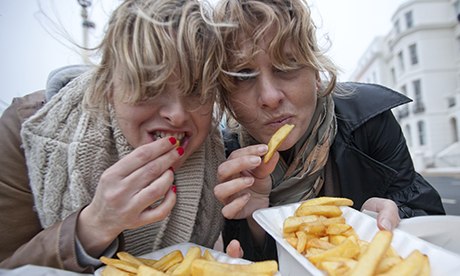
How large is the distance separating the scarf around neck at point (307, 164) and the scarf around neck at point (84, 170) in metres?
0.37

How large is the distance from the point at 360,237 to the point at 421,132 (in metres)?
26.6

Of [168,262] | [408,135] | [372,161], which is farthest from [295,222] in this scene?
[408,135]

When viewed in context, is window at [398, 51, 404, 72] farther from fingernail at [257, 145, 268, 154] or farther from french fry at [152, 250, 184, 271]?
french fry at [152, 250, 184, 271]

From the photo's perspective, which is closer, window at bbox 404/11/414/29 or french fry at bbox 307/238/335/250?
french fry at bbox 307/238/335/250

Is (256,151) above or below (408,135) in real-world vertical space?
above

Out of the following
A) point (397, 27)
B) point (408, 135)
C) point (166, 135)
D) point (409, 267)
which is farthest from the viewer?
point (408, 135)

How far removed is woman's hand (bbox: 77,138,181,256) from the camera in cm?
99

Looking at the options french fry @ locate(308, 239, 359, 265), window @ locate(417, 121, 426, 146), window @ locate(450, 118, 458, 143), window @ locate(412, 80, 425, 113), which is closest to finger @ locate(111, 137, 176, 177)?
french fry @ locate(308, 239, 359, 265)

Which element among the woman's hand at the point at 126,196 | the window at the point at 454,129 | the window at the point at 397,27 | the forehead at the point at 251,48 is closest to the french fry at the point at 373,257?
the woman's hand at the point at 126,196

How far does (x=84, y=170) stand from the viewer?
1.27 m

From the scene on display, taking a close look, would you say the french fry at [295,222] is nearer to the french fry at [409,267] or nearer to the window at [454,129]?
the french fry at [409,267]

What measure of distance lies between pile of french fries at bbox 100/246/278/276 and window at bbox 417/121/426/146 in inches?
1034

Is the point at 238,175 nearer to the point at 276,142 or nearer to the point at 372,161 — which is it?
the point at 276,142

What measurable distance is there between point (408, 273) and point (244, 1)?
1255 mm
